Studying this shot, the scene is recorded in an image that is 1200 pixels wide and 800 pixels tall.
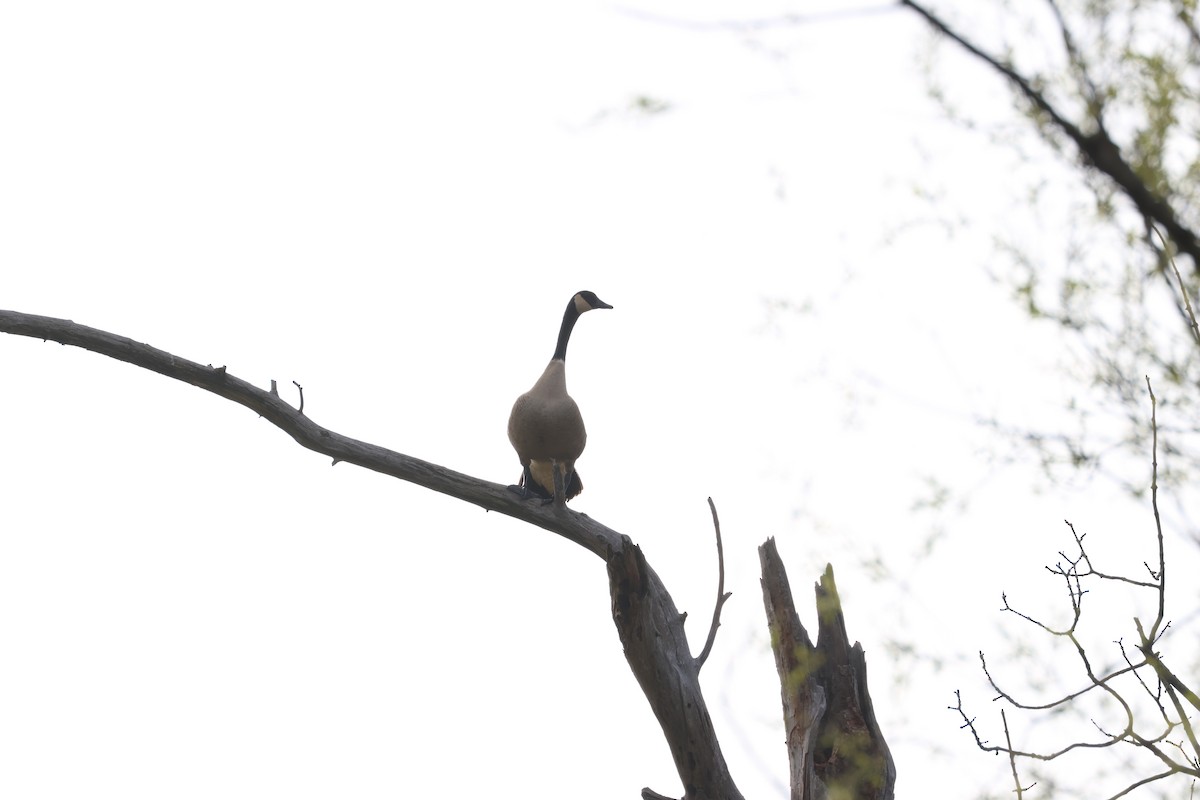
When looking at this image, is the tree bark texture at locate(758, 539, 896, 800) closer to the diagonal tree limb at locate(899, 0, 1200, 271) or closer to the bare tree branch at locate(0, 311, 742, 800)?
the bare tree branch at locate(0, 311, 742, 800)

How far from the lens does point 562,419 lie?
651 cm

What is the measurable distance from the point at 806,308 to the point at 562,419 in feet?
10.8

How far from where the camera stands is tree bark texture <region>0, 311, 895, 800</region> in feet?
16.6

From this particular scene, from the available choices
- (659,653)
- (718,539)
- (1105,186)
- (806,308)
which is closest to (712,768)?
(659,653)

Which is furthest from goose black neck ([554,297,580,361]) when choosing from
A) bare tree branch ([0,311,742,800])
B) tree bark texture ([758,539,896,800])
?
tree bark texture ([758,539,896,800])

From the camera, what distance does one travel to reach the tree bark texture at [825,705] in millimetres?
5055

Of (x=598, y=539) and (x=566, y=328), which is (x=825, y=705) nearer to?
(x=598, y=539)

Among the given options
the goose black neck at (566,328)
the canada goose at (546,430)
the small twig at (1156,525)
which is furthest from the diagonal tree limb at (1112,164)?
the goose black neck at (566,328)

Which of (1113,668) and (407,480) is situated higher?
(407,480)

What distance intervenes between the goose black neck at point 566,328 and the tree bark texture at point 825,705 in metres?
2.48

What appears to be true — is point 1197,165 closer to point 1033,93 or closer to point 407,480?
point 1033,93

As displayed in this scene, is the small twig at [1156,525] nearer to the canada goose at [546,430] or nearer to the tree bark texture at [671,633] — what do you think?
the tree bark texture at [671,633]

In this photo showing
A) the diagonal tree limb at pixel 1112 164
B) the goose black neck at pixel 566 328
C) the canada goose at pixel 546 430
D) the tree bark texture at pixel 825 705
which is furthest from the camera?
the goose black neck at pixel 566 328

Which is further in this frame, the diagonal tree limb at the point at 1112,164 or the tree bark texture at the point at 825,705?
the tree bark texture at the point at 825,705
